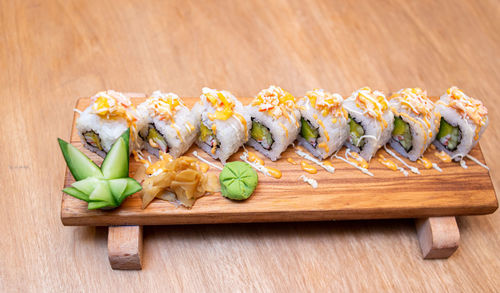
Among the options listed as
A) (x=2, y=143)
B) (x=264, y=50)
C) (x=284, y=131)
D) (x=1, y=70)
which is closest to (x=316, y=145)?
(x=284, y=131)

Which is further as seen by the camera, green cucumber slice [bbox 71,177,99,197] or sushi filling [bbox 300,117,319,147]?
sushi filling [bbox 300,117,319,147]

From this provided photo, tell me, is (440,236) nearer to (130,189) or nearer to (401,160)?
(401,160)

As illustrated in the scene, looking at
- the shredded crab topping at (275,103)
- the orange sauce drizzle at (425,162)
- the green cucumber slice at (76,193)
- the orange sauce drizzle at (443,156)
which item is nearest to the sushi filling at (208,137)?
the shredded crab topping at (275,103)

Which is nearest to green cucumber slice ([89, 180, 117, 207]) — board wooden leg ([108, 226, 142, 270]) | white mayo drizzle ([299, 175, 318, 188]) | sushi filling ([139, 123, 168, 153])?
board wooden leg ([108, 226, 142, 270])

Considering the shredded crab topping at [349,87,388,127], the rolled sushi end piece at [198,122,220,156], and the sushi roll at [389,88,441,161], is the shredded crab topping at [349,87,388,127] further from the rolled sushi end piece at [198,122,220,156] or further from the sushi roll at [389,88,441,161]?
the rolled sushi end piece at [198,122,220,156]

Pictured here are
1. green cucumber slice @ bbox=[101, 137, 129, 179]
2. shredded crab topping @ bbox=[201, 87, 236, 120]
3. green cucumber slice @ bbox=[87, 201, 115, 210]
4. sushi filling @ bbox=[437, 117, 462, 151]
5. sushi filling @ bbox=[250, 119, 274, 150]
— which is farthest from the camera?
sushi filling @ bbox=[437, 117, 462, 151]

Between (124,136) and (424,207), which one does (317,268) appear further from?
(124,136)

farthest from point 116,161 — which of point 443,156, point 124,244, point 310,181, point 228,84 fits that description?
point 443,156

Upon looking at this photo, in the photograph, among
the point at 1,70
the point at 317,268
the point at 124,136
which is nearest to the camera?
the point at 124,136
